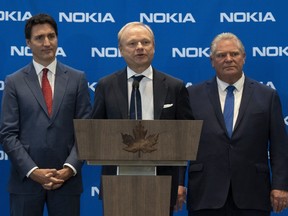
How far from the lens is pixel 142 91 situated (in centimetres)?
315

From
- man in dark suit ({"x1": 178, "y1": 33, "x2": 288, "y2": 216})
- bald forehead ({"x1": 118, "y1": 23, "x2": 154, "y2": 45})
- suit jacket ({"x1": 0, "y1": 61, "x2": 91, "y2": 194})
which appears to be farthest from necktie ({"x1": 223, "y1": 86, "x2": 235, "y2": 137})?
suit jacket ({"x1": 0, "y1": 61, "x2": 91, "y2": 194})

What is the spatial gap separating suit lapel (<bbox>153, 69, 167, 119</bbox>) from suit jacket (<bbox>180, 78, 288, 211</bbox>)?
551mm

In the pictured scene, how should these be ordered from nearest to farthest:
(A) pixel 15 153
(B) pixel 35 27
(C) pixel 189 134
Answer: (C) pixel 189 134 < (A) pixel 15 153 < (B) pixel 35 27

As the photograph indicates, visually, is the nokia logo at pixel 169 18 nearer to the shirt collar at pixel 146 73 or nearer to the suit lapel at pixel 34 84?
the suit lapel at pixel 34 84

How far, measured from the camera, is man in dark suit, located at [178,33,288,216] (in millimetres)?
3586

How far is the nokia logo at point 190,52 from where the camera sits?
4.45 m

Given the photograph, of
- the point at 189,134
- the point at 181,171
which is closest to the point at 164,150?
the point at 189,134

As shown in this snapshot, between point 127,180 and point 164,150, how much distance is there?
201 mm

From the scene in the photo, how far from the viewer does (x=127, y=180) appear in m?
2.66

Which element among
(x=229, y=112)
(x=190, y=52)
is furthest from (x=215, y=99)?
(x=190, y=52)

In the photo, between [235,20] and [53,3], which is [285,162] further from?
[53,3]

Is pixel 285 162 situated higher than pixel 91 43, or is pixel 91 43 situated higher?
pixel 91 43

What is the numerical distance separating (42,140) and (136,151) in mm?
1085

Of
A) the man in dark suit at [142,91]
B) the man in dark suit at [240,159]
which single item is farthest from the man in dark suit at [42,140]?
the man in dark suit at [240,159]
